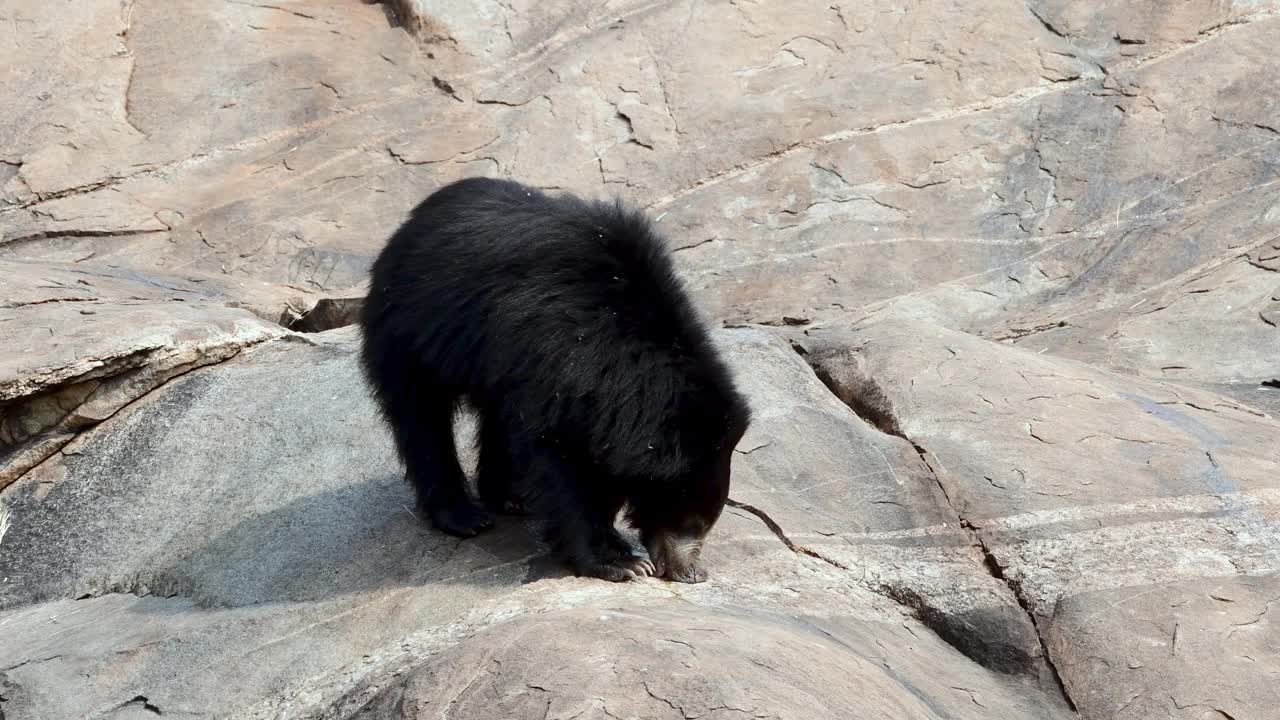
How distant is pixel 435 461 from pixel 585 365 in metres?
0.92

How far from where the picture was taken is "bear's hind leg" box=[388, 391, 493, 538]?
4.66 metres

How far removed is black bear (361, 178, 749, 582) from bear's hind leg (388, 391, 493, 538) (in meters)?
0.24

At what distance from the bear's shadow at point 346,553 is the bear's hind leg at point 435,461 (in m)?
0.07

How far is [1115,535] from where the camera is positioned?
483cm

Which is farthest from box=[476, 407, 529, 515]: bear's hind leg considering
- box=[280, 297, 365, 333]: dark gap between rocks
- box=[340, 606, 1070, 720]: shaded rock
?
box=[280, 297, 365, 333]: dark gap between rocks

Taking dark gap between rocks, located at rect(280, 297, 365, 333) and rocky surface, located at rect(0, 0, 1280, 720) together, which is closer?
rocky surface, located at rect(0, 0, 1280, 720)

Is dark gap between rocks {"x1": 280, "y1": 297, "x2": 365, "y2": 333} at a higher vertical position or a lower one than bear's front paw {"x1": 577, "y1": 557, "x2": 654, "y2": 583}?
lower

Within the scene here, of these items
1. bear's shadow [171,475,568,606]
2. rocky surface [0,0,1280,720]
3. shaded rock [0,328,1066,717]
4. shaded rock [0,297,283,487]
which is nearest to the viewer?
shaded rock [0,328,1066,717]

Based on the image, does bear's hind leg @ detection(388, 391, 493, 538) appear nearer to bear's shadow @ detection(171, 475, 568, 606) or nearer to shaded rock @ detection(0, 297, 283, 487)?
bear's shadow @ detection(171, 475, 568, 606)

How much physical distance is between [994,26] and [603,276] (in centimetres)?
720

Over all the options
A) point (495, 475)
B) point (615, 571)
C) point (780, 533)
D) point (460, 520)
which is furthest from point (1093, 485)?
point (460, 520)

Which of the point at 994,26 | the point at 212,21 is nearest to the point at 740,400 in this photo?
the point at 994,26

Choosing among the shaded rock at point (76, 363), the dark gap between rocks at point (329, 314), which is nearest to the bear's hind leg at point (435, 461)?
the shaded rock at point (76, 363)

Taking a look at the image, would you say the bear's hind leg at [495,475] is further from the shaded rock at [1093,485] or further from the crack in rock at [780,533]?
the shaded rock at [1093,485]
